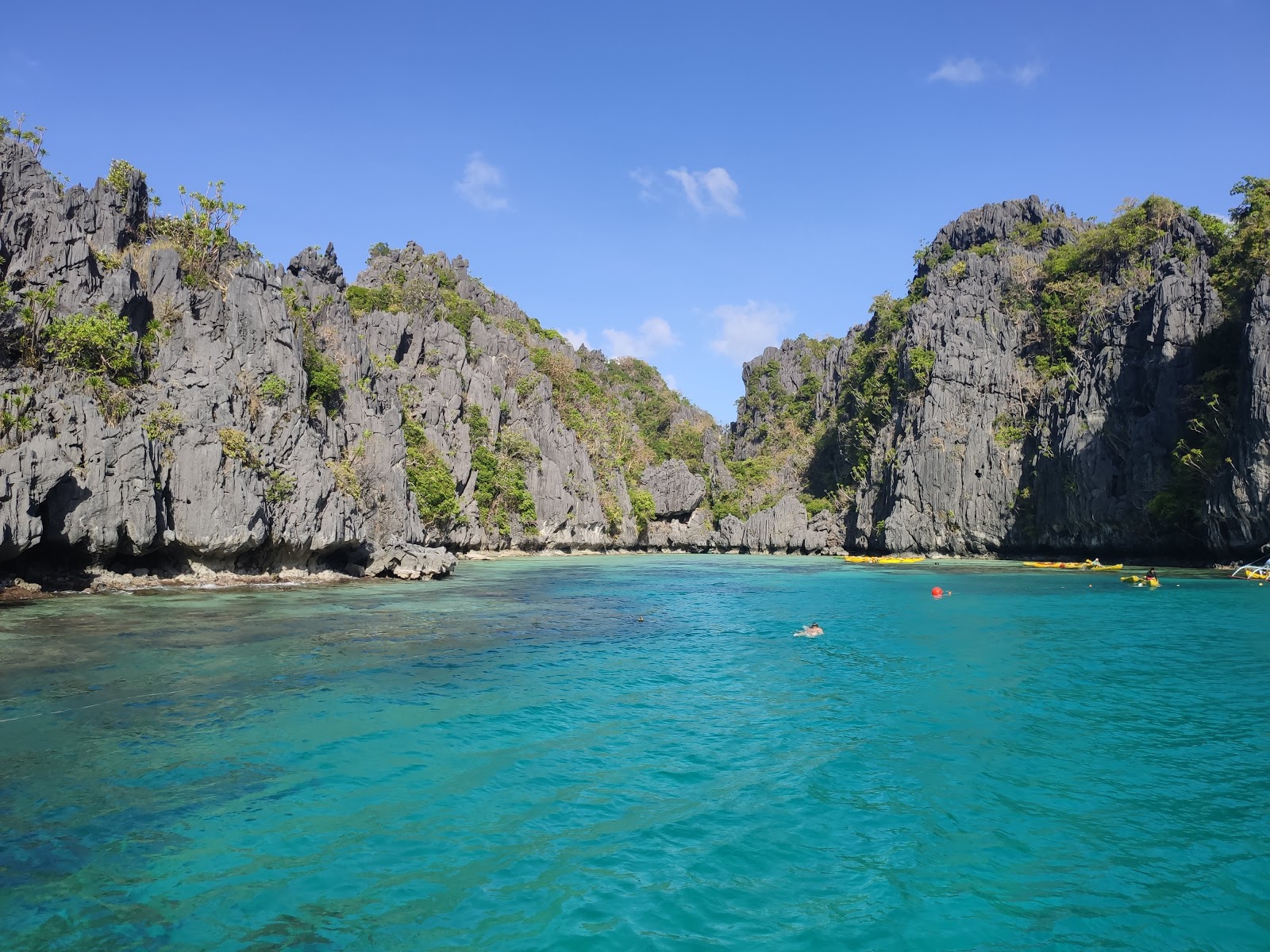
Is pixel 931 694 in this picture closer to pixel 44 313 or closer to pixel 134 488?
pixel 134 488

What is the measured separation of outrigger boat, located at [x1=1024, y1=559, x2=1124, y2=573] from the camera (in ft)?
143

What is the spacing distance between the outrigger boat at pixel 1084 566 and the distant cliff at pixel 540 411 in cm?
326

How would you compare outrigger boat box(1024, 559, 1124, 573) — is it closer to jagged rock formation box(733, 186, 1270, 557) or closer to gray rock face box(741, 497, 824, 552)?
jagged rock formation box(733, 186, 1270, 557)

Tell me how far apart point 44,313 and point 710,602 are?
2747 centimetres

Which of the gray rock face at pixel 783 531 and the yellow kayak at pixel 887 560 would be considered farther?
the gray rock face at pixel 783 531

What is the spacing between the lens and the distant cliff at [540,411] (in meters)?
28.1

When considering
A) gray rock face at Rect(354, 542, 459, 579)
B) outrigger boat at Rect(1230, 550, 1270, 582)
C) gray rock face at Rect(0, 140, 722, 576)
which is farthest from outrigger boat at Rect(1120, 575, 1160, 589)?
gray rock face at Rect(0, 140, 722, 576)

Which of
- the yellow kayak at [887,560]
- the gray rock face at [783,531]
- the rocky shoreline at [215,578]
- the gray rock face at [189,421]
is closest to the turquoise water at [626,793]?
the rocky shoreline at [215,578]

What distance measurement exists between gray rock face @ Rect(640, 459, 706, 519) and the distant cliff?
30cm

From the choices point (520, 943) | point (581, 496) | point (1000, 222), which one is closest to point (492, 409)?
point (581, 496)

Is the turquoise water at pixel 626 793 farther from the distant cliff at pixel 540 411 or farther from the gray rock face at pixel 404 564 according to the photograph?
the gray rock face at pixel 404 564

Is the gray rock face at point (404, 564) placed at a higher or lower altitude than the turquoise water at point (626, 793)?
higher

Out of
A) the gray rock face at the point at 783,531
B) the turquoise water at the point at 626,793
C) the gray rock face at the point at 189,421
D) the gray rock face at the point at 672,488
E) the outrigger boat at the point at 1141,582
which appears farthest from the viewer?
the gray rock face at the point at 672,488

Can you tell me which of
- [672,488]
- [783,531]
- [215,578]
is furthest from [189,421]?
[672,488]
